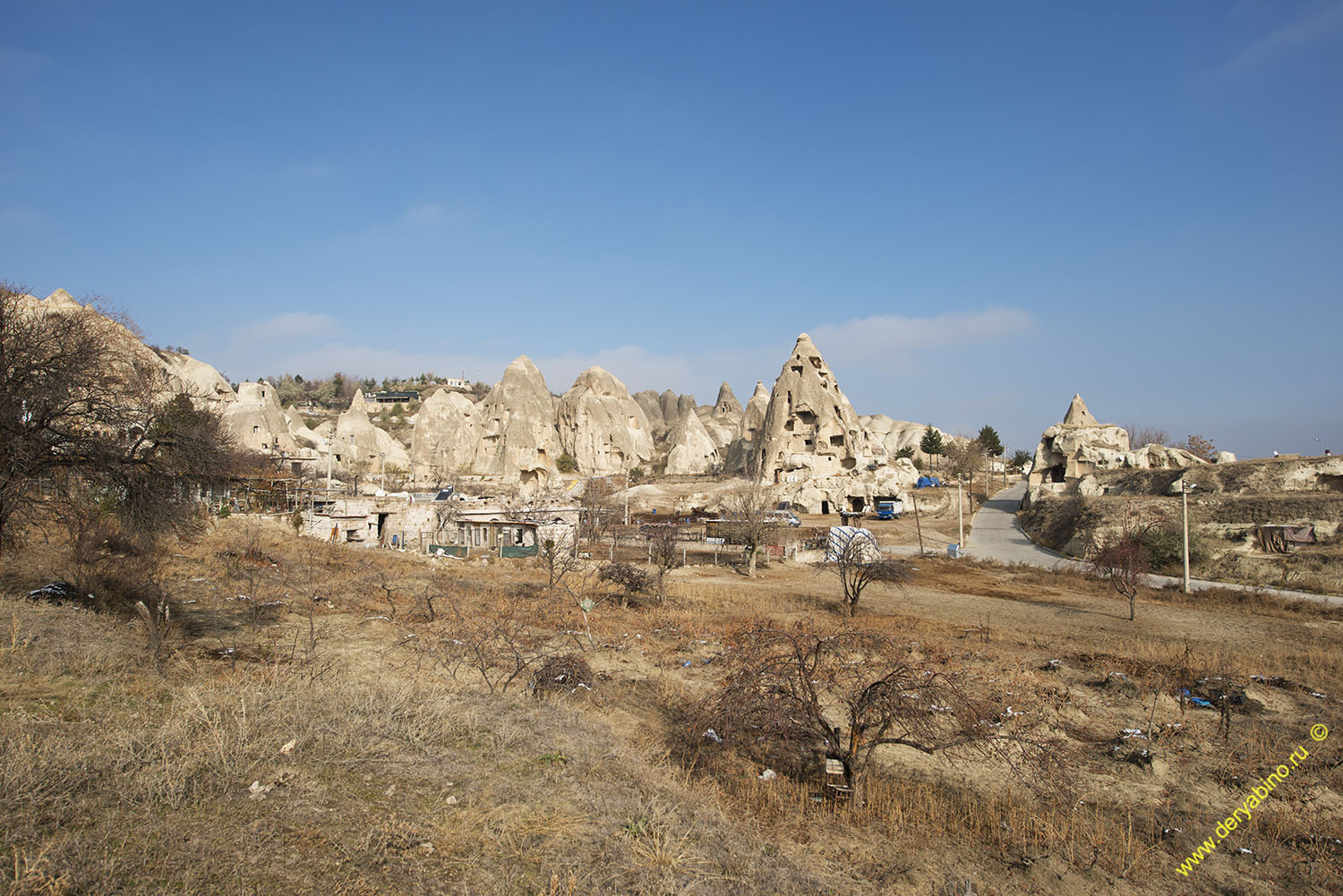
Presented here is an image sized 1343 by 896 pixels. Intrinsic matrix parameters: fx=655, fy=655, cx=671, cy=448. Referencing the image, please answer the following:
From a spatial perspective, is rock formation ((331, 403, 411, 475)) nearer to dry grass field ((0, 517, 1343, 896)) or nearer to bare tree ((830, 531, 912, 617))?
dry grass field ((0, 517, 1343, 896))

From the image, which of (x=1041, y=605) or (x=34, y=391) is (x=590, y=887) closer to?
(x=34, y=391)

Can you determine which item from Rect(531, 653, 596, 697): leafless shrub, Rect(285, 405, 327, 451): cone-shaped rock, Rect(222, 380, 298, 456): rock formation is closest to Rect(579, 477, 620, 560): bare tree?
Rect(531, 653, 596, 697): leafless shrub

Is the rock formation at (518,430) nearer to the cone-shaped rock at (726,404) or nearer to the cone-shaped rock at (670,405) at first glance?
the cone-shaped rock at (726,404)

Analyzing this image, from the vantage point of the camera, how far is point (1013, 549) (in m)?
32.6

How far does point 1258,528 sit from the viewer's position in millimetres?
24812

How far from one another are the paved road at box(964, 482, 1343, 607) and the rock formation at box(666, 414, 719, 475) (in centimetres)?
3287

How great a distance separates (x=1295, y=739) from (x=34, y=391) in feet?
59.2

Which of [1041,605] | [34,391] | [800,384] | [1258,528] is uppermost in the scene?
[800,384]

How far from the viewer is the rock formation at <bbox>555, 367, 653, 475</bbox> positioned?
7281 centimetres

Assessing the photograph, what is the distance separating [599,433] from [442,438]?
1663cm

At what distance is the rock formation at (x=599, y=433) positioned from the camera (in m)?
72.8

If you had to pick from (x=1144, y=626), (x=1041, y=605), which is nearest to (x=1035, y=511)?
(x=1041, y=605)

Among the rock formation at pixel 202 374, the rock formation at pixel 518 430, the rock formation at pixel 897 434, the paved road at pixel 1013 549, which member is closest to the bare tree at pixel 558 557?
the paved road at pixel 1013 549

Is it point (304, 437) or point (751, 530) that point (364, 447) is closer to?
point (304, 437)
